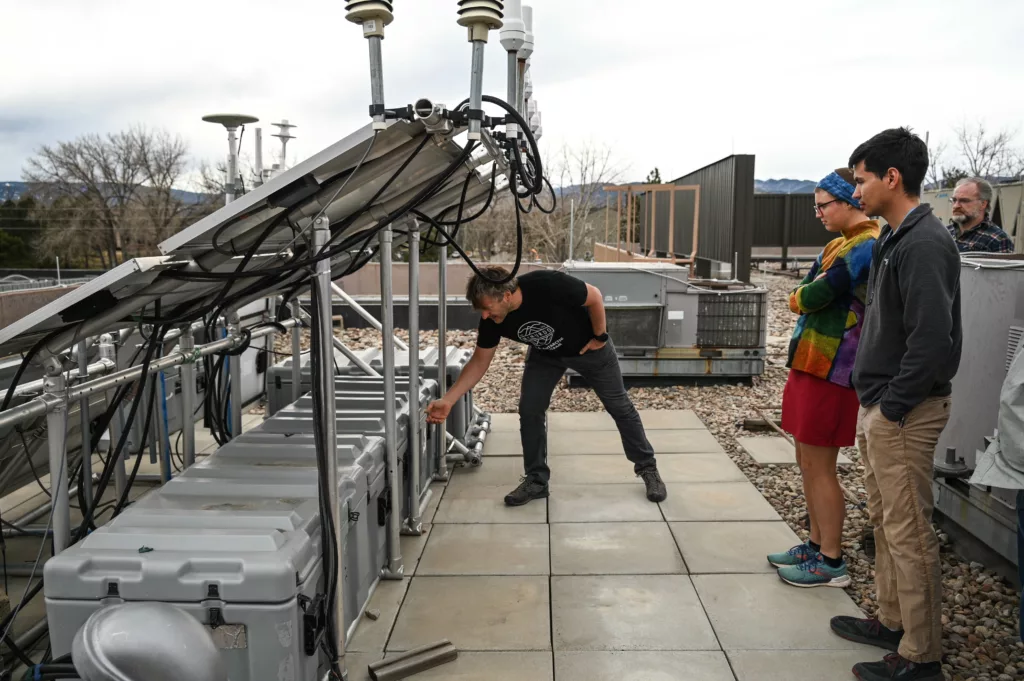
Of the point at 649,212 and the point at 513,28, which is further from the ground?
the point at 649,212

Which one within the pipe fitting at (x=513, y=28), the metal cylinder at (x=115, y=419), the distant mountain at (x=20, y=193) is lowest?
the metal cylinder at (x=115, y=419)

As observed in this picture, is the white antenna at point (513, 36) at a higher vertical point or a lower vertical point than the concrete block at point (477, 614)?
higher

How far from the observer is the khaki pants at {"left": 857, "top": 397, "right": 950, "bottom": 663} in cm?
272

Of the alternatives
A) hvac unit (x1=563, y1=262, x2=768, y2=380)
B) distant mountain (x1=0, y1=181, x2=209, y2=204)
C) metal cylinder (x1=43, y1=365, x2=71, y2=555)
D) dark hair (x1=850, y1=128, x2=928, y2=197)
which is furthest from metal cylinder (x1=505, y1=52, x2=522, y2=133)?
distant mountain (x1=0, y1=181, x2=209, y2=204)

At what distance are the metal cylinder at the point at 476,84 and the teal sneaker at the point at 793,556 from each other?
264 centimetres

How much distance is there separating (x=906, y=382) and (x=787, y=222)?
83.3ft

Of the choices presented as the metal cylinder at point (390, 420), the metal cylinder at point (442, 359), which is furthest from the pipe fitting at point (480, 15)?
the metal cylinder at point (442, 359)

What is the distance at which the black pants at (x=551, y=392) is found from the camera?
4664 mm

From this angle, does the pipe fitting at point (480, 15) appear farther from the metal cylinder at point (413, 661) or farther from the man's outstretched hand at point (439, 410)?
the metal cylinder at point (413, 661)

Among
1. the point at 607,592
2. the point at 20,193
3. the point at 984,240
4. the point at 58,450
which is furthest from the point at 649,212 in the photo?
the point at 20,193

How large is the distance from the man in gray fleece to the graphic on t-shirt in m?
1.90

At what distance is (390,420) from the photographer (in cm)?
357

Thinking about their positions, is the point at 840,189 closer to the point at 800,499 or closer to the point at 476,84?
the point at 476,84

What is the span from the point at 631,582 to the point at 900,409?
1620 millimetres
